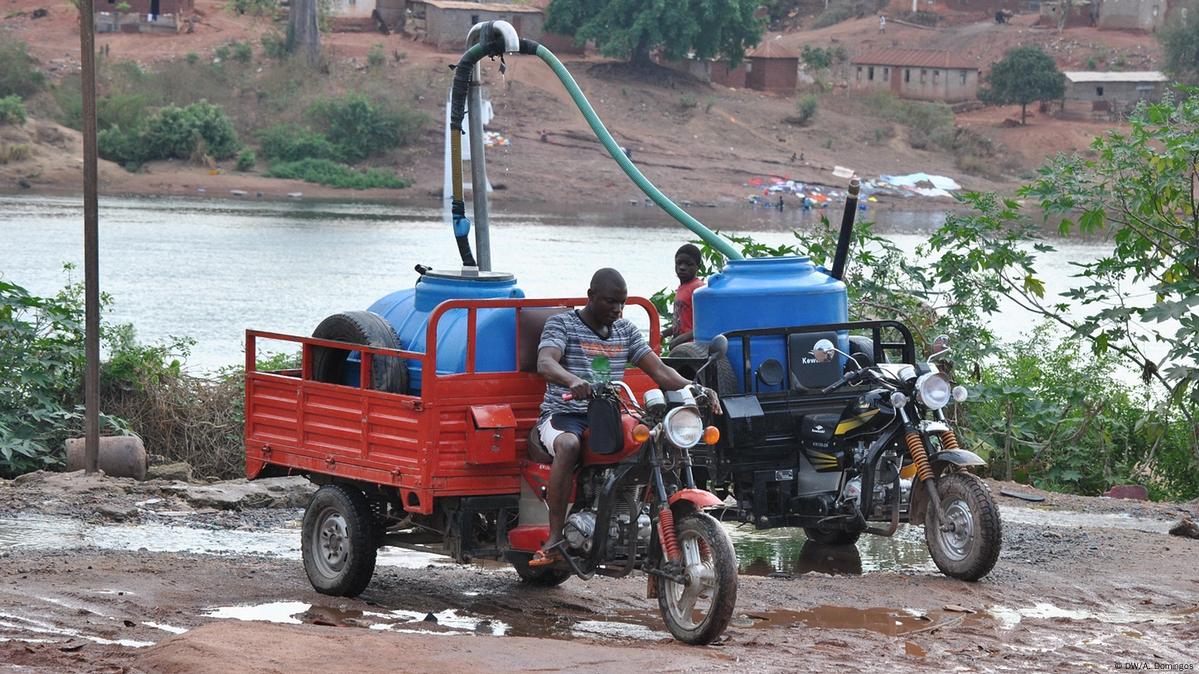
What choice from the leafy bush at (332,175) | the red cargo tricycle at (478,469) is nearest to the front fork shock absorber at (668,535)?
the red cargo tricycle at (478,469)

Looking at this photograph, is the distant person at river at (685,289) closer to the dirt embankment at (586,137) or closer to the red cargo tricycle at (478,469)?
the red cargo tricycle at (478,469)

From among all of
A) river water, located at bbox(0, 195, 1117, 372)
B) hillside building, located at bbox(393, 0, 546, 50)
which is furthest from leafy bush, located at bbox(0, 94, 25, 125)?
hillside building, located at bbox(393, 0, 546, 50)

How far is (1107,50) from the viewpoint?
7350 cm

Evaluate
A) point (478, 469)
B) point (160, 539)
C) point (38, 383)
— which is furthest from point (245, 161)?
point (478, 469)

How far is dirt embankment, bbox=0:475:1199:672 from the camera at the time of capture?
6324mm

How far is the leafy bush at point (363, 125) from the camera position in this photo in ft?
180

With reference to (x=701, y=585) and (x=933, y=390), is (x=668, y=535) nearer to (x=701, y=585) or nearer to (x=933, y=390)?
(x=701, y=585)

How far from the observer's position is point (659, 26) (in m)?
60.7

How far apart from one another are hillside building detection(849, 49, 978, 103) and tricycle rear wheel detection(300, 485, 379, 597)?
6348 centimetres

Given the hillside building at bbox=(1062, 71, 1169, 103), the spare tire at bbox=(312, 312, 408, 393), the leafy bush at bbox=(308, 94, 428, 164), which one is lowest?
the spare tire at bbox=(312, 312, 408, 393)

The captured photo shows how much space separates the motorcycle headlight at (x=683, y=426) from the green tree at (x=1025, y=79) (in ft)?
201

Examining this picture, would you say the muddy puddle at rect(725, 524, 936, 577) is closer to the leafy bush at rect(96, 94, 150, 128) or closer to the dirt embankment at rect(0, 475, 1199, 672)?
the dirt embankment at rect(0, 475, 1199, 672)

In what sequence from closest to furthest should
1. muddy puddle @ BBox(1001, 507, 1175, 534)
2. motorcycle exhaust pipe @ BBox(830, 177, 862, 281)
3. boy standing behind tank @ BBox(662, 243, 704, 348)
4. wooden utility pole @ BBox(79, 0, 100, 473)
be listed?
motorcycle exhaust pipe @ BBox(830, 177, 862, 281) → boy standing behind tank @ BBox(662, 243, 704, 348) → muddy puddle @ BBox(1001, 507, 1175, 534) → wooden utility pole @ BBox(79, 0, 100, 473)

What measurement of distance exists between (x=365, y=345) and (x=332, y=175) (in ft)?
152
